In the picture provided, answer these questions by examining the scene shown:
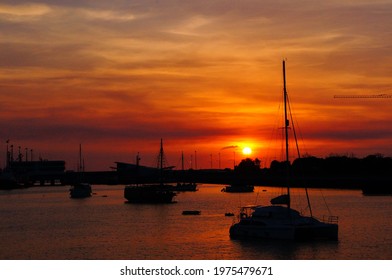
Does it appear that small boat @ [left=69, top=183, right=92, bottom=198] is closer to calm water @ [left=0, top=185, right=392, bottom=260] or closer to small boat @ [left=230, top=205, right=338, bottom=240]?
calm water @ [left=0, top=185, right=392, bottom=260]

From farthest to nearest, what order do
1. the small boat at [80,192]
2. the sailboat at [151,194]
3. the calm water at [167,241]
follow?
1. the small boat at [80,192]
2. the sailboat at [151,194]
3. the calm water at [167,241]

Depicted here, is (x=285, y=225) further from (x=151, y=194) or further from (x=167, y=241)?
(x=151, y=194)

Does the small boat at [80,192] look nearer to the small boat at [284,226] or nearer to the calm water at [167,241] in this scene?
the calm water at [167,241]

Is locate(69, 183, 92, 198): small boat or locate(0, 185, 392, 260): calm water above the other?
locate(69, 183, 92, 198): small boat

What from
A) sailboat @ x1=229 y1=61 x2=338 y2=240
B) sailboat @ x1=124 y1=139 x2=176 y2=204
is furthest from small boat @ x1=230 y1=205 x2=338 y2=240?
sailboat @ x1=124 y1=139 x2=176 y2=204

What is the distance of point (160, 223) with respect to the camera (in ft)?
303

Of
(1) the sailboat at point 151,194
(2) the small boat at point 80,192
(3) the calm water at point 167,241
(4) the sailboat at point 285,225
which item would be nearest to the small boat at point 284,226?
(4) the sailboat at point 285,225

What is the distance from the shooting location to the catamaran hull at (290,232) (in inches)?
2419

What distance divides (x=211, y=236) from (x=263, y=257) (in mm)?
15833

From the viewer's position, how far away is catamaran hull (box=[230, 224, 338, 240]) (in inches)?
2419

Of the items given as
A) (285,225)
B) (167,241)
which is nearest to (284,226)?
(285,225)

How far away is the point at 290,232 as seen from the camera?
61469mm

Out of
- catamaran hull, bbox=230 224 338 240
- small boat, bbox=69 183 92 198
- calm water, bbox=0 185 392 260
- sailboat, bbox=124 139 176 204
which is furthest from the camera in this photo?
small boat, bbox=69 183 92 198
